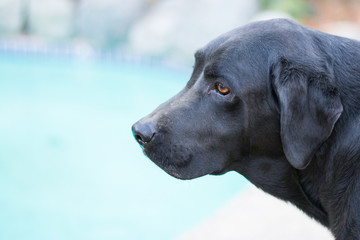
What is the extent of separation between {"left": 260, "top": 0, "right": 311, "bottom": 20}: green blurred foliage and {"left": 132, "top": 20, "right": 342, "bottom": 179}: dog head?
12.2m

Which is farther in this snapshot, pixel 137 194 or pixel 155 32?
pixel 155 32

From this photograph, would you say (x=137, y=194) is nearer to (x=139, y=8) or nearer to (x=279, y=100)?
(x=279, y=100)

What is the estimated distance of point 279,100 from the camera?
241 cm

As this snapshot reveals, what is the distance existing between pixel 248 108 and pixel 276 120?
0.54 ft

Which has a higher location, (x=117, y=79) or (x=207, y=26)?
(x=207, y=26)

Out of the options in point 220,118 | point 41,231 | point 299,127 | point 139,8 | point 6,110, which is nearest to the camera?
point 299,127

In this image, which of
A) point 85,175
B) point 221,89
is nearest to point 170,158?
point 221,89

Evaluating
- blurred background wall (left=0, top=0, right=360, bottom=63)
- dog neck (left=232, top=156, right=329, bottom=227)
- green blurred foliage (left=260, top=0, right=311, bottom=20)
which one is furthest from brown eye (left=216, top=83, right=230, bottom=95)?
green blurred foliage (left=260, top=0, right=311, bottom=20)

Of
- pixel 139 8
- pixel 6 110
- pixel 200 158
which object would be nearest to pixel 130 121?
pixel 6 110

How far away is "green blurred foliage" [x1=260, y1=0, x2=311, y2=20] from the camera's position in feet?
47.1

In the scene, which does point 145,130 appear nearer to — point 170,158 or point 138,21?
point 170,158

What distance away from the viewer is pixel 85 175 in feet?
24.5

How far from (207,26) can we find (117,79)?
9.12 feet

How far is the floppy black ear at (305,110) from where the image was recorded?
2.29 m
